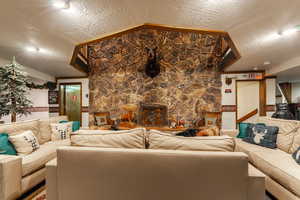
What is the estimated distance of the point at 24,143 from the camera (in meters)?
2.05

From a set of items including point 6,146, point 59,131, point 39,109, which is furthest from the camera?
point 39,109

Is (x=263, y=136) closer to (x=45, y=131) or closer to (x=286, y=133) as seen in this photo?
(x=286, y=133)

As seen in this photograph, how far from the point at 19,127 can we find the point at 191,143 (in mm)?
2646

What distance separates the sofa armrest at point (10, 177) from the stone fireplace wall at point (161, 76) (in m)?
3.78

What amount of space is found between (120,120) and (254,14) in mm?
4558

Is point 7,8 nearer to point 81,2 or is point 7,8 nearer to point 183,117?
point 81,2

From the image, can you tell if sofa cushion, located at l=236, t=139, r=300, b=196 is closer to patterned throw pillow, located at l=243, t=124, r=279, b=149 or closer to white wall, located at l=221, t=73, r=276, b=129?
patterned throw pillow, located at l=243, t=124, r=279, b=149

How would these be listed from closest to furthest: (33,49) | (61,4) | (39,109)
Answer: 1. (61,4)
2. (33,49)
3. (39,109)

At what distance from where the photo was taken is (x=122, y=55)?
5.31 m

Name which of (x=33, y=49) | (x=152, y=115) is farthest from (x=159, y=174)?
(x=152, y=115)

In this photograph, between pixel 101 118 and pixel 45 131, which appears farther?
pixel 101 118

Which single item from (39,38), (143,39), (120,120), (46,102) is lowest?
(120,120)

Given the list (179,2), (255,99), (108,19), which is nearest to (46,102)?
(108,19)

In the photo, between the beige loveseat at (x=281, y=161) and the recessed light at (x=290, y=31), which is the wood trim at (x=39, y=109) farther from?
the recessed light at (x=290, y=31)
